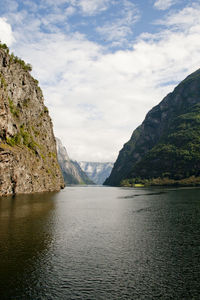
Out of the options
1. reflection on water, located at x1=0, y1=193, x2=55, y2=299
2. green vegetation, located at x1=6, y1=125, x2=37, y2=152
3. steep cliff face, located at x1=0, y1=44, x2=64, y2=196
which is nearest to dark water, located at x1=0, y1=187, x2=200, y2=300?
reflection on water, located at x1=0, y1=193, x2=55, y2=299

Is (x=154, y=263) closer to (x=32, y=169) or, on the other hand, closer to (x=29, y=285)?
(x=29, y=285)

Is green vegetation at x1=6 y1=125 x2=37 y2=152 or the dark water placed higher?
green vegetation at x1=6 y1=125 x2=37 y2=152

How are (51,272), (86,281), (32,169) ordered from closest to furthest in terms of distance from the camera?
(86,281) → (51,272) → (32,169)

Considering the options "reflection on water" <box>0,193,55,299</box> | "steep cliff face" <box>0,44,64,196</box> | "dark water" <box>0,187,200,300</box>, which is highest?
"steep cliff face" <box>0,44,64,196</box>

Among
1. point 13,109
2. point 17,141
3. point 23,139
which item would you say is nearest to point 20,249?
point 17,141

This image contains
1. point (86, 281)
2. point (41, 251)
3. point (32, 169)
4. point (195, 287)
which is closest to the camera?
point (195, 287)

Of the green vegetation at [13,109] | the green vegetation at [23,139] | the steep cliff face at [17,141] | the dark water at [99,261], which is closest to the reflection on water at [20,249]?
the dark water at [99,261]

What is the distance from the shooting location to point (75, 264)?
3070 centimetres

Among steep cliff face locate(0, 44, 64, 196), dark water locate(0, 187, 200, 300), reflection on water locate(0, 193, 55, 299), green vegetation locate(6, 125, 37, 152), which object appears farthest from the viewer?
green vegetation locate(6, 125, 37, 152)

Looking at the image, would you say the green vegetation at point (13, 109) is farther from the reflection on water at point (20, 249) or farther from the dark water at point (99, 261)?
the dark water at point (99, 261)

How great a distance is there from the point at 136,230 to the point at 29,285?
1167 inches

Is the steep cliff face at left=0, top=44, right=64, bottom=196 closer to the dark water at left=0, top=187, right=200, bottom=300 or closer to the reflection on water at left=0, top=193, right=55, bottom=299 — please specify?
the reflection on water at left=0, top=193, right=55, bottom=299

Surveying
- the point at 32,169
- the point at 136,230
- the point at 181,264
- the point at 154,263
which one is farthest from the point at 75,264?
the point at 32,169

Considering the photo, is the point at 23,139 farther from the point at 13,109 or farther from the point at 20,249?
the point at 20,249
